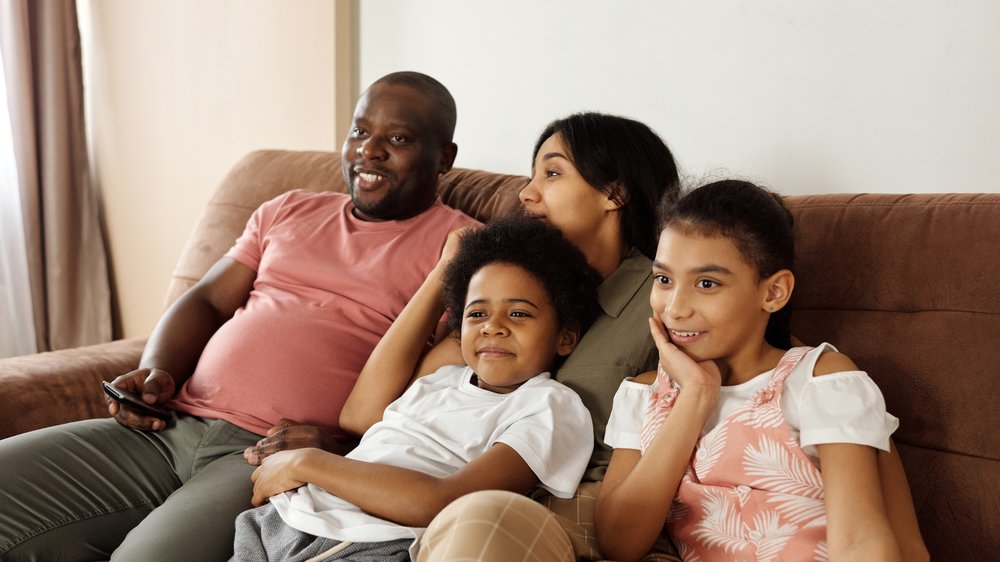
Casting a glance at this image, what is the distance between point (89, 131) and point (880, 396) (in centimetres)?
328

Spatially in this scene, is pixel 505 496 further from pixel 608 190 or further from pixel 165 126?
pixel 165 126

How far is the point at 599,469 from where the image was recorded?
144 centimetres

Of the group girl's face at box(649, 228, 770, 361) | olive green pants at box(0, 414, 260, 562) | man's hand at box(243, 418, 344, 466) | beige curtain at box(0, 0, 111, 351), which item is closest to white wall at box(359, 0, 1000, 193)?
girl's face at box(649, 228, 770, 361)

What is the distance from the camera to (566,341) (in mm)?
1608

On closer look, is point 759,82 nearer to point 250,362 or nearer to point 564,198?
point 564,198

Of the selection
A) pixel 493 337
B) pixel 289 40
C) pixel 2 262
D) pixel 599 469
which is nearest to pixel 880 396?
pixel 599 469

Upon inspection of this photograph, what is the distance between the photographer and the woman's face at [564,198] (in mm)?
1671

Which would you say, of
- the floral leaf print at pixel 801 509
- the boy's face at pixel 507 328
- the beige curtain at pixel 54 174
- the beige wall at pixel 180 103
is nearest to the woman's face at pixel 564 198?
the boy's face at pixel 507 328

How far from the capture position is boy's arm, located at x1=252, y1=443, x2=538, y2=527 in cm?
129

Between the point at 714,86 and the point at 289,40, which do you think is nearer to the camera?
the point at 714,86

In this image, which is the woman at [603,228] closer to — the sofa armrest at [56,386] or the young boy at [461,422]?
the young boy at [461,422]

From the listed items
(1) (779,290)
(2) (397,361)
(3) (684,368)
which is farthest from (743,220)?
(2) (397,361)

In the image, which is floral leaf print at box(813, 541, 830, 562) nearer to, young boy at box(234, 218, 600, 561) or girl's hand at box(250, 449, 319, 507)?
young boy at box(234, 218, 600, 561)

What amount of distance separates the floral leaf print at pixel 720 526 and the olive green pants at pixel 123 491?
0.74 m
